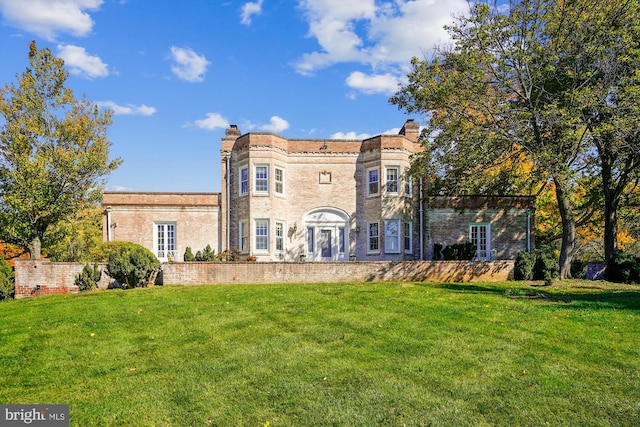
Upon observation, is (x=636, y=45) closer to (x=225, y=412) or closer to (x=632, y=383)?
(x=632, y=383)

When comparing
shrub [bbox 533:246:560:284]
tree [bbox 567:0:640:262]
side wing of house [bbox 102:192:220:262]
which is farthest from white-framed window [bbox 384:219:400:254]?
tree [bbox 567:0:640:262]

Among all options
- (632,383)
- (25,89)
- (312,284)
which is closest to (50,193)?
(25,89)

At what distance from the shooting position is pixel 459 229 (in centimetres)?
2509

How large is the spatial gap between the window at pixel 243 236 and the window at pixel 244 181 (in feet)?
5.58

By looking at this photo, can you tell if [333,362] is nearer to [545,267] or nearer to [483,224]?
[545,267]

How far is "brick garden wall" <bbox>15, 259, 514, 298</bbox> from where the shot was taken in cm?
1761

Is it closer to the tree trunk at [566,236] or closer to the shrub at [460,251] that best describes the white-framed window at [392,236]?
the shrub at [460,251]


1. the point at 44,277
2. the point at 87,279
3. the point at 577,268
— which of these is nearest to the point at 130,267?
the point at 87,279

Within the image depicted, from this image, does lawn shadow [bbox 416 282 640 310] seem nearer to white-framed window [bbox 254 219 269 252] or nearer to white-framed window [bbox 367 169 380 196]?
white-framed window [bbox 367 169 380 196]

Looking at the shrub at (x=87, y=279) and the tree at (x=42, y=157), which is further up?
the tree at (x=42, y=157)

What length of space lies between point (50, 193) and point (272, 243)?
10.6 m

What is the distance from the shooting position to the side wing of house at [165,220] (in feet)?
81.9

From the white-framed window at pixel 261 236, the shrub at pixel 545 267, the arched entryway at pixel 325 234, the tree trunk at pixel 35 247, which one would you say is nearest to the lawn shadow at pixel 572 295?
the shrub at pixel 545 267

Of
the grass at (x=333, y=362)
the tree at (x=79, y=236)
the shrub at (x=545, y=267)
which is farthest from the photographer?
the tree at (x=79, y=236)
